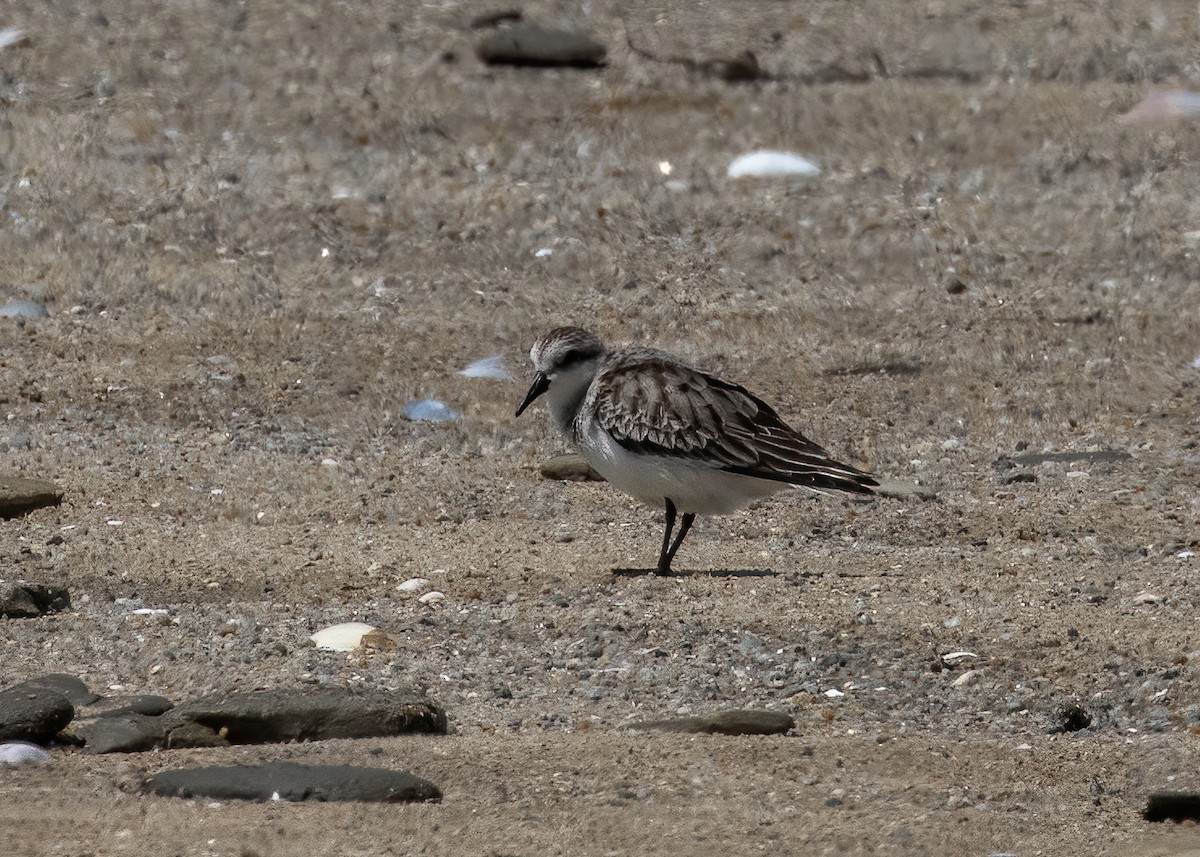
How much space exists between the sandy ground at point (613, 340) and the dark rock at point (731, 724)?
115mm

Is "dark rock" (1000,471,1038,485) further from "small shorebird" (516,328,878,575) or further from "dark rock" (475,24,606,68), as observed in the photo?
"dark rock" (475,24,606,68)

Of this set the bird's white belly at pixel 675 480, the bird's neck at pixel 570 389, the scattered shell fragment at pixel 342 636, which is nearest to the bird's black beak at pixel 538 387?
the bird's neck at pixel 570 389

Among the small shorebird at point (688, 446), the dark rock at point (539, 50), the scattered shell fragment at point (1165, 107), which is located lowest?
the small shorebird at point (688, 446)

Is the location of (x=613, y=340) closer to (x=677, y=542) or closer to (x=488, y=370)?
(x=488, y=370)

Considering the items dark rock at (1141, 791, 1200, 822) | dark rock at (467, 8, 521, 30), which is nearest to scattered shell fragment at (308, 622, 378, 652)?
dark rock at (1141, 791, 1200, 822)

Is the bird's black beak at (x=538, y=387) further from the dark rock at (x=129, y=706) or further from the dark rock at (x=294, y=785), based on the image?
the dark rock at (x=294, y=785)

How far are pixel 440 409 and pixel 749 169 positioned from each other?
12.6 ft

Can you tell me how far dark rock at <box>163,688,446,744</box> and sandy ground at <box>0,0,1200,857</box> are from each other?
102mm

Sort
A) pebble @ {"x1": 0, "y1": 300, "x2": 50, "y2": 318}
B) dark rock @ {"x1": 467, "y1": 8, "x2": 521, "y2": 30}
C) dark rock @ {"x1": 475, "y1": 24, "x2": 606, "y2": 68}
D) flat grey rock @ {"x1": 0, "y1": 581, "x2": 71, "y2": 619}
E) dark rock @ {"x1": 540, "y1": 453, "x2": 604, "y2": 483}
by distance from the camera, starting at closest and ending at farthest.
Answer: flat grey rock @ {"x1": 0, "y1": 581, "x2": 71, "y2": 619} < dark rock @ {"x1": 540, "y1": 453, "x2": 604, "y2": 483} < pebble @ {"x1": 0, "y1": 300, "x2": 50, "y2": 318} < dark rock @ {"x1": 475, "y1": 24, "x2": 606, "y2": 68} < dark rock @ {"x1": 467, "y1": 8, "x2": 521, "y2": 30}

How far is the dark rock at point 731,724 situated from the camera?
5.33m

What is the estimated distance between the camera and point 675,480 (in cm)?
701

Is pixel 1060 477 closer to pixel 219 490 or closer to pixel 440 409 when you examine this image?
pixel 440 409

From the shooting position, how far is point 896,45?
47.1 ft

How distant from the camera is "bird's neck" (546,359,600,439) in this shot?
7461mm
